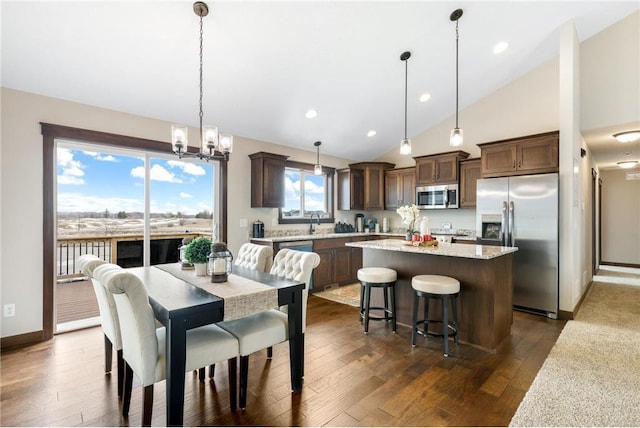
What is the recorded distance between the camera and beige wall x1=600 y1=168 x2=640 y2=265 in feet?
24.1

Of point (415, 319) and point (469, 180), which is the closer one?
point (415, 319)

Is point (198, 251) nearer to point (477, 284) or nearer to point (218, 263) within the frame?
point (218, 263)

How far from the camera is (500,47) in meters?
4.18

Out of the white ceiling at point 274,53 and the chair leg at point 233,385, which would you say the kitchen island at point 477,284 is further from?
the white ceiling at point 274,53

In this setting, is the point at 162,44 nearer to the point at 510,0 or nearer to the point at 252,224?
the point at 252,224

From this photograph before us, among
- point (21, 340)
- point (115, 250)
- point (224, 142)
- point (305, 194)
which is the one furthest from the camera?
point (305, 194)

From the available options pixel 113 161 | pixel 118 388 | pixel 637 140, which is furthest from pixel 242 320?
pixel 637 140

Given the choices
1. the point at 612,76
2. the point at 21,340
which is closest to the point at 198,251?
the point at 21,340

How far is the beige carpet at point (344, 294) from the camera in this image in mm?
4615

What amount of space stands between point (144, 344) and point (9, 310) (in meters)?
2.53

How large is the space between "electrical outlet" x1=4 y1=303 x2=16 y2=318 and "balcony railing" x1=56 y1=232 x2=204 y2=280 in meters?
0.48

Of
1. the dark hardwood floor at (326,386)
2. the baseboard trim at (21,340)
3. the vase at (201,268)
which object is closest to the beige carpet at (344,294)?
the dark hardwood floor at (326,386)

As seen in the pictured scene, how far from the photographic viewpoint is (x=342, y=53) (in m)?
3.65

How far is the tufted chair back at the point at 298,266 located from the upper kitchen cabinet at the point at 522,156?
11.2 feet
